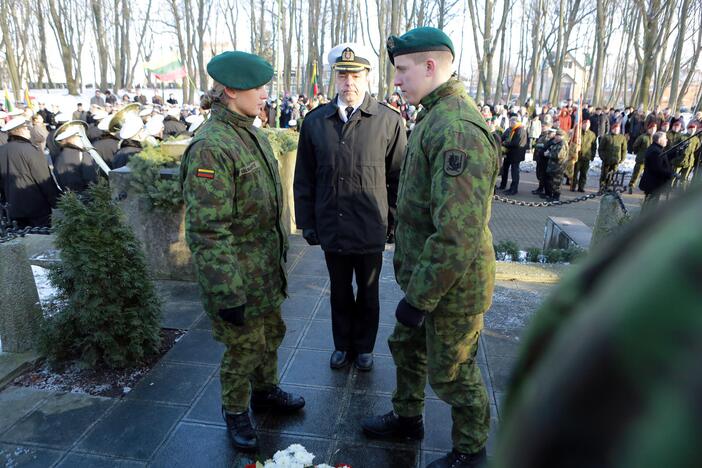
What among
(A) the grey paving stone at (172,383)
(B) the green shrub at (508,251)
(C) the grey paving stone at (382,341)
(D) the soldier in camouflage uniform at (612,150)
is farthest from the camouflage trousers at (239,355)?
(D) the soldier in camouflage uniform at (612,150)

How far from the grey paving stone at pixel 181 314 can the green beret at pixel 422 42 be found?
3.11 meters

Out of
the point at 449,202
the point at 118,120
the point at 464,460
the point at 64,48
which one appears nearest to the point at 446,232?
the point at 449,202

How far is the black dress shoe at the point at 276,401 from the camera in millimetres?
3287

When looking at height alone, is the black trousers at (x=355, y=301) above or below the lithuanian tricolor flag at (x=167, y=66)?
below

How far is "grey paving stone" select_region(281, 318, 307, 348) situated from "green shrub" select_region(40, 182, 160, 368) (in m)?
1.05

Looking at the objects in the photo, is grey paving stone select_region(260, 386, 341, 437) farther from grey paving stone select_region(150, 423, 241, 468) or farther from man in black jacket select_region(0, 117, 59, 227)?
man in black jacket select_region(0, 117, 59, 227)

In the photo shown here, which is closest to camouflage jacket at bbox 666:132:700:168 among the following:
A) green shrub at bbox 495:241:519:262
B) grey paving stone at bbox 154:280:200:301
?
green shrub at bbox 495:241:519:262

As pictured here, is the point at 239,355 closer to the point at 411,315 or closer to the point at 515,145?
the point at 411,315

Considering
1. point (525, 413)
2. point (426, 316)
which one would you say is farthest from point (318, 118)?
point (525, 413)

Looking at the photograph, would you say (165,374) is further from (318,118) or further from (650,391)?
(650,391)

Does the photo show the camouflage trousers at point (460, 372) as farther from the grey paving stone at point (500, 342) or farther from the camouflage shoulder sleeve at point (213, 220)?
the grey paving stone at point (500, 342)

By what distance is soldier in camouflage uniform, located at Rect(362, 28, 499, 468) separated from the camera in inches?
85.4

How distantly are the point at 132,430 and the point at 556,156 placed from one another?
38.8 feet

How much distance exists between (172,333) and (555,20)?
163 feet
